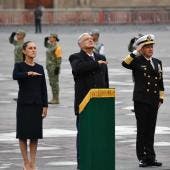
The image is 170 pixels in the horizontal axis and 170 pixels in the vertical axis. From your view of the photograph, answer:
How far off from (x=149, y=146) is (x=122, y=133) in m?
4.12

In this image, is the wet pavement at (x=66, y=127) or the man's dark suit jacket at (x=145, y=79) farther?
the wet pavement at (x=66, y=127)

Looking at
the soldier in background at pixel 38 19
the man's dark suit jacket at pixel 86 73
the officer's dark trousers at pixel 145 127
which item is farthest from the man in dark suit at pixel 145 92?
the soldier in background at pixel 38 19

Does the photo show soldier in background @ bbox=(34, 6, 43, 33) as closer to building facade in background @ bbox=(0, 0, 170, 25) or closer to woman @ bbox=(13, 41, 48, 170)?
building facade in background @ bbox=(0, 0, 170, 25)

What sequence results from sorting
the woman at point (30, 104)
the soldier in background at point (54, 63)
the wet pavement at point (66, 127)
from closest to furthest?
the woman at point (30, 104) < the wet pavement at point (66, 127) < the soldier in background at point (54, 63)

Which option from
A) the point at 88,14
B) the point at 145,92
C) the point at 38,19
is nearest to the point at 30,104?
the point at 145,92

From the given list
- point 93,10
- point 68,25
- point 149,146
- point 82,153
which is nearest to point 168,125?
point 149,146

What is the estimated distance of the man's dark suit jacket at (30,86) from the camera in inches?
587

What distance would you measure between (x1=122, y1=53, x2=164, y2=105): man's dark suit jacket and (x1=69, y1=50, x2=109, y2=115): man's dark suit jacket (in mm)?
767

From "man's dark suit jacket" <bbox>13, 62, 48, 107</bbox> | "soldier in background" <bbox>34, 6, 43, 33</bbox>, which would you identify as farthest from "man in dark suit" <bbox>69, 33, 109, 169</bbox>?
"soldier in background" <bbox>34, 6, 43, 33</bbox>

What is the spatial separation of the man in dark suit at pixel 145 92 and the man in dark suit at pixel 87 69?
789mm

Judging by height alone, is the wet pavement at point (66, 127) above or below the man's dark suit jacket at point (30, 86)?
below

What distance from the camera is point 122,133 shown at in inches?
784

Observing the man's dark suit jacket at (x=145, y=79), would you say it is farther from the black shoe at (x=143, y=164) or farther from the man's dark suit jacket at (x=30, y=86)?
the man's dark suit jacket at (x=30, y=86)

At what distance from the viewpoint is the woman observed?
1488 cm
